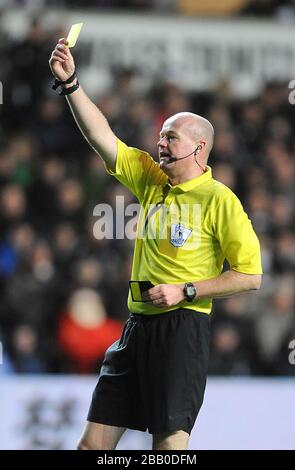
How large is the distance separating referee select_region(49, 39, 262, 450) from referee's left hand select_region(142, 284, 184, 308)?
0.12ft

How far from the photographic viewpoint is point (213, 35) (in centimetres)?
1350

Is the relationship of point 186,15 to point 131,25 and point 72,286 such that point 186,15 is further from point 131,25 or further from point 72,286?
point 72,286

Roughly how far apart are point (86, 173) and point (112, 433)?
5881 millimetres

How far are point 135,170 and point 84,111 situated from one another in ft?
1.41

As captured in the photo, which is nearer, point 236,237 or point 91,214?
point 236,237

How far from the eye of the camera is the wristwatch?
215 inches

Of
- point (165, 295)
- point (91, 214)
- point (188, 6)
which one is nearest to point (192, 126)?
point (165, 295)

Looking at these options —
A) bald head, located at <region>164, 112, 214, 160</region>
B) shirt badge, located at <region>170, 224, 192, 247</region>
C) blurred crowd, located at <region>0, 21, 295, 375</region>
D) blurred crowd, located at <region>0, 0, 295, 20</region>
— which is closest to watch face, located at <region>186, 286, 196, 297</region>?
shirt badge, located at <region>170, 224, 192, 247</region>

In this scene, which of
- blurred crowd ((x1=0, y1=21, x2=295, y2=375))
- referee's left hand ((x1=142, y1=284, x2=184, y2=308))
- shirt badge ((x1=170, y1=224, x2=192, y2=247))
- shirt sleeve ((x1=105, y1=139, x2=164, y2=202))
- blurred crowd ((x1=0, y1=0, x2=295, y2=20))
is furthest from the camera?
blurred crowd ((x1=0, y1=0, x2=295, y2=20))

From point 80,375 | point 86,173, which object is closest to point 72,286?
point 80,375

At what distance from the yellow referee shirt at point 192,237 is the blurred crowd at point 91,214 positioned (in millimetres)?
3883

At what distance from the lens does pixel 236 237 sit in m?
5.52

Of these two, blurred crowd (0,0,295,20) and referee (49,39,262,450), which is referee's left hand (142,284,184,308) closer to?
referee (49,39,262,450)

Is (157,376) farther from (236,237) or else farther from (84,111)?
(84,111)
